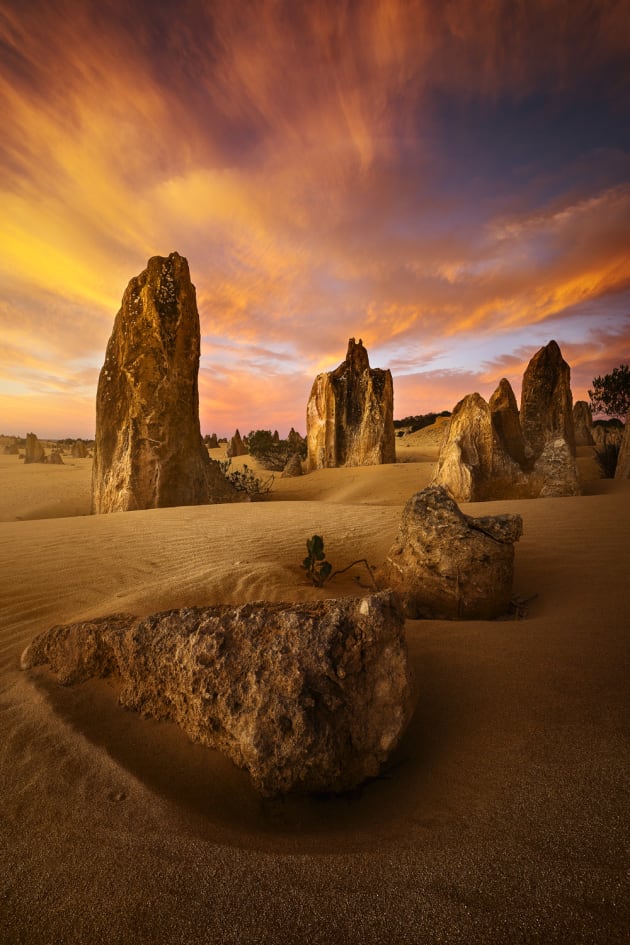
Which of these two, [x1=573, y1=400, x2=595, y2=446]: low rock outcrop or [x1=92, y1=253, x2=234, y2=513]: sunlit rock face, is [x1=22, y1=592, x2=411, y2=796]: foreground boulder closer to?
[x1=92, y1=253, x2=234, y2=513]: sunlit rock face

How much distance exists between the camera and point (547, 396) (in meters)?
14.5

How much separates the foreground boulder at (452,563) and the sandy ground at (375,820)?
1.89 ft

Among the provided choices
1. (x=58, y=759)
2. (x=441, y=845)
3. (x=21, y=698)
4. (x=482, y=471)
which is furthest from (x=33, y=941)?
(x=482, y=471)

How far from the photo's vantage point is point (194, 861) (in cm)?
117

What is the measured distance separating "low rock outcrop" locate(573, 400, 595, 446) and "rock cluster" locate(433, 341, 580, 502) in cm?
1558

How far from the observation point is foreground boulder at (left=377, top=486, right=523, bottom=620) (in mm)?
3645

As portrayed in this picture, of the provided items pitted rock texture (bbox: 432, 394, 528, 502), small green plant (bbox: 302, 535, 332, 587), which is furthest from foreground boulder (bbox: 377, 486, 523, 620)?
pitted rock texture (bbox: 432, 394, 528, 502)

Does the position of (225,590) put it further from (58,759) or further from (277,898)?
(277,898)

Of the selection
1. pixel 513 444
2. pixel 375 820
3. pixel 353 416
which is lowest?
pixel 375 820

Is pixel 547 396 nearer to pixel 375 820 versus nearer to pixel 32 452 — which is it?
pixel 375 820

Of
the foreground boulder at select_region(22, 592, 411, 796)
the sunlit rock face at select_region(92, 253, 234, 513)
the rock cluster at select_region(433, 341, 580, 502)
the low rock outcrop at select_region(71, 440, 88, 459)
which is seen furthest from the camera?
the low rock outcrop at select_region(71, 440, 88, 459)

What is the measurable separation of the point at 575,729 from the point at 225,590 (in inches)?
127

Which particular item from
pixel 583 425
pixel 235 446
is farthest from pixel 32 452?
pixel 583 425

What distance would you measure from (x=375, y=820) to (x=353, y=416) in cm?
2150
